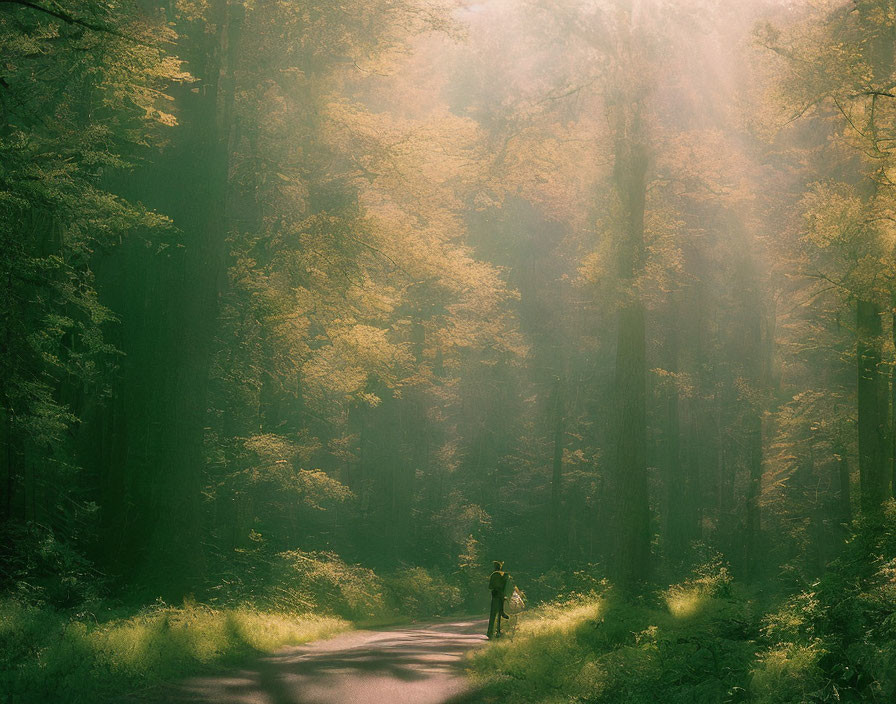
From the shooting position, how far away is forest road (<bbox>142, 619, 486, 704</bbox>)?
31.7 ft

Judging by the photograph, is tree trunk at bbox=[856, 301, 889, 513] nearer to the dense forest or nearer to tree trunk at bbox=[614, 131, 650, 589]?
the dense forest

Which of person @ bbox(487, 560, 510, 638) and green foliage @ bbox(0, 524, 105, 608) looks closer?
green foliage @ bbox(0, 524, 105, 608)

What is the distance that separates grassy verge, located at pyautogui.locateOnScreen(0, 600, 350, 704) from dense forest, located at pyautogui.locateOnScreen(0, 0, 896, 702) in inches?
2.6

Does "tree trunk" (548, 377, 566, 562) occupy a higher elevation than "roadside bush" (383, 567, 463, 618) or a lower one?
higher

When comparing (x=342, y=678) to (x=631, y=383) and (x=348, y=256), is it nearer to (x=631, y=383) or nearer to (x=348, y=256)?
(x=348, y=256)

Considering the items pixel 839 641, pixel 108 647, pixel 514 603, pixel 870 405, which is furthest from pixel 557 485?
pixel 839 641

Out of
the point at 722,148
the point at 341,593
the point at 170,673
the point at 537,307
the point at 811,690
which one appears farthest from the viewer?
the point at 537,307

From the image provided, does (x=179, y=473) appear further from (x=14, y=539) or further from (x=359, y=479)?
(x=359, y=479)

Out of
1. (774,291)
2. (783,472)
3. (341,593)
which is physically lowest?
(341,593)

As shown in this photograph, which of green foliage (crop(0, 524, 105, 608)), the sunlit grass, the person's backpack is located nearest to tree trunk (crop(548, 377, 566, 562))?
the sunlit grass


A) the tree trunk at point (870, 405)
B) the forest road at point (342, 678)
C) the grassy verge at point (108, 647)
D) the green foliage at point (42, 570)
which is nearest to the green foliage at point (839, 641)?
the forest road at point (342, 678)

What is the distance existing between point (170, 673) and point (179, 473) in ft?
16.5

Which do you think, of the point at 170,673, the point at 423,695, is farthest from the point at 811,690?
the point at 170,673

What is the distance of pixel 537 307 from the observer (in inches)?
1725
